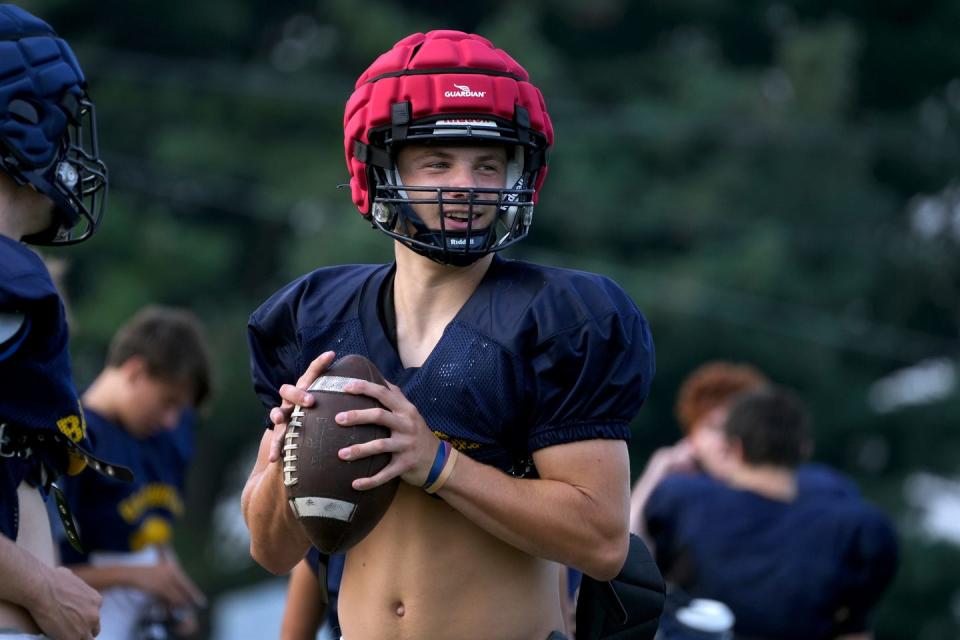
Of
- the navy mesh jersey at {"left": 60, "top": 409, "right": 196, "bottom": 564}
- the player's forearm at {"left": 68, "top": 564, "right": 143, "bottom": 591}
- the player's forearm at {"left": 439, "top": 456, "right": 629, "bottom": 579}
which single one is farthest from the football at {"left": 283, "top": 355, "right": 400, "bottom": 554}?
the player's forearm at {"left": 68, "top": 564, "right": 143, "bottom": 591}

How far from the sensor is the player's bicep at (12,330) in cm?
283

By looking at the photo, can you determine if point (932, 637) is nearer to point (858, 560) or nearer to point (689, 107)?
point (689, 107)

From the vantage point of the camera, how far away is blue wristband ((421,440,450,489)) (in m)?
2.76

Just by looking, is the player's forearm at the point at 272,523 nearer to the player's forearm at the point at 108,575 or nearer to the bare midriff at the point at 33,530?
the bare midriff at the point at 33,530

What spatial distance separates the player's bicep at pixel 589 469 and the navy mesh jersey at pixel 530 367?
18 mm

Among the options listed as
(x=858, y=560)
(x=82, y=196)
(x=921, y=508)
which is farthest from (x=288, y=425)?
(x=921, y=508)

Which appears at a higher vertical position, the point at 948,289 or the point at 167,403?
the point at 167,403

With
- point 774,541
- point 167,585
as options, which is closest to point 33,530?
point 167,585

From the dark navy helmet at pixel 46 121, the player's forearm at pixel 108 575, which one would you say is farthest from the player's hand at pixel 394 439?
the player's forearm at pixel 108 575

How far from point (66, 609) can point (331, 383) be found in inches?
28.1

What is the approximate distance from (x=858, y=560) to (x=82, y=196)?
11.1 feet

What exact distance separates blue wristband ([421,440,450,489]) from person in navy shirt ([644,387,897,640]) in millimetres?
2970

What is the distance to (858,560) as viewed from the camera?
18.1 feet

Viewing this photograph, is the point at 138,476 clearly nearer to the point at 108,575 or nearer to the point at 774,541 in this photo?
the point at 108,575
